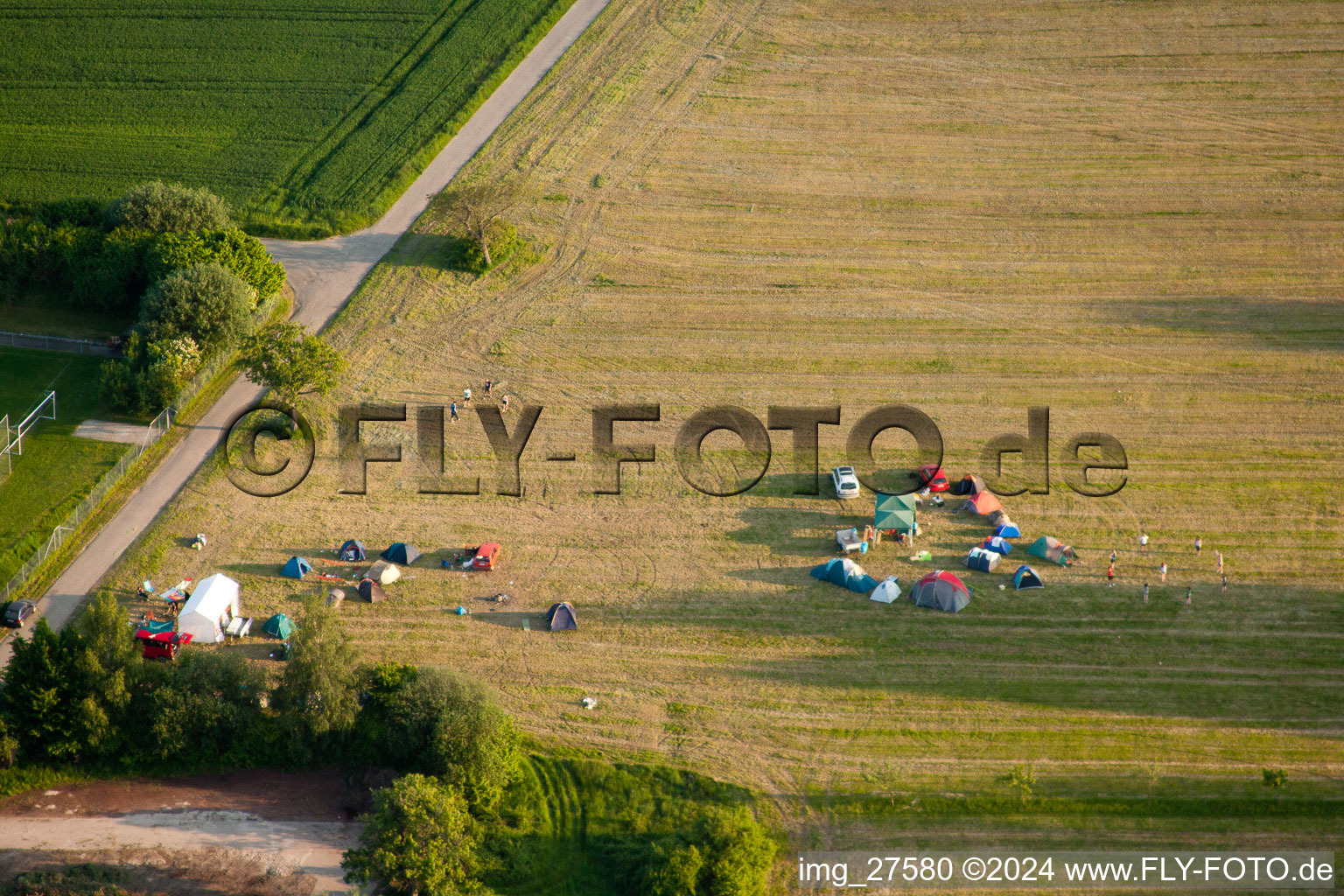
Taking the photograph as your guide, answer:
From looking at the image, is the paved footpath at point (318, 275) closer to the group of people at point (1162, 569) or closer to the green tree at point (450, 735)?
the green tree at point (450, 735)

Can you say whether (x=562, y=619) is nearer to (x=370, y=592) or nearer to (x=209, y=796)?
(x=370, y=592)

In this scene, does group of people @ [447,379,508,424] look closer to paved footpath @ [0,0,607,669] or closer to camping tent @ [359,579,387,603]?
paved footpath @ [0,0,607,669]

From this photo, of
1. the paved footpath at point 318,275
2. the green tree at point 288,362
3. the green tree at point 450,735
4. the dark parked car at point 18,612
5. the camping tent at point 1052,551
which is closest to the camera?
the green tree at point 450,735

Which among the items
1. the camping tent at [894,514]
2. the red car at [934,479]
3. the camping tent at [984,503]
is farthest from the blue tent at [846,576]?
the camping tent at [984,503]

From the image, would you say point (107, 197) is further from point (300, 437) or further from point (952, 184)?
point (952, 184)

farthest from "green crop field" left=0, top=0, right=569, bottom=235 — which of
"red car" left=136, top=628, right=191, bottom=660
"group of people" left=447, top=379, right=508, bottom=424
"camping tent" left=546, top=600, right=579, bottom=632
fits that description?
"camping tent" left=546, top=600, right=579, bottom=632
